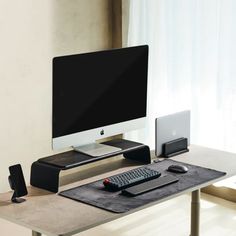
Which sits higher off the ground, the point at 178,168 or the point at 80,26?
the point at 80,26

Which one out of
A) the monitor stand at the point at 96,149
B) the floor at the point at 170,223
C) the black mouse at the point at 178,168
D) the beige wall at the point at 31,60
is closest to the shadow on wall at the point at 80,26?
the beige wall at the point at 31,60

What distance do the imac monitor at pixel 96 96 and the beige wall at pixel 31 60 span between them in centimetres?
138

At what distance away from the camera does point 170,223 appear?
434 centimetres

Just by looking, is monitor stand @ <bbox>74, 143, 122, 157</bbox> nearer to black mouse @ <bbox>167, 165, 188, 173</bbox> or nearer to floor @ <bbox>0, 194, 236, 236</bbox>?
black mouse @ <bbox>167, 165, 188, 173</bbox>

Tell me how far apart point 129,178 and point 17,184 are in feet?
1.78

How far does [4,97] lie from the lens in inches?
180

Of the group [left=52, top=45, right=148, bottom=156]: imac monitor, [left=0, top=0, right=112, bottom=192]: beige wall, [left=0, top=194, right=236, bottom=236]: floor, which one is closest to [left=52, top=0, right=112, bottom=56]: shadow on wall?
[left=0, top=0, right=112, bottom=192]: beige wall

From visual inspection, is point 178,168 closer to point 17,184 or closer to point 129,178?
point 129,178

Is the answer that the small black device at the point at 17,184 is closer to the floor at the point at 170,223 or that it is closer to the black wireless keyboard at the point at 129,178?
the black wireless keyboard at the point at 129,178

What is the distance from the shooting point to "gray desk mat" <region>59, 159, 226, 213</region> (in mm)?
2914

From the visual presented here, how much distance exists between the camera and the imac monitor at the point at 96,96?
3.12 metres

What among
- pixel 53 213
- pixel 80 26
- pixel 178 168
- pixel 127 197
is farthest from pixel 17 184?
pixel 80 26

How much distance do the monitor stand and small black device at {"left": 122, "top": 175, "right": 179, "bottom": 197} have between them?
26 centimetres

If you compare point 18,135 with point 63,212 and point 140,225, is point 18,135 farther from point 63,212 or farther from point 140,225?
point 63,212
